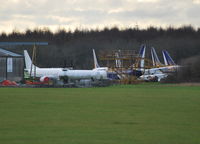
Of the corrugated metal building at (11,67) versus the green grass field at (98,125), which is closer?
the green grass field at (98,125)

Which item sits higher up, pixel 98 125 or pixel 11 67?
pixel 11 67

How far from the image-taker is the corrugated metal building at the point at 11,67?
70.2 m

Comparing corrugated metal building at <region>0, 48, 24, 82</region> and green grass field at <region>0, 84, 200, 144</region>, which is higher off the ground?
corrugated metal building at <region>0, 48, 24, 82</region>

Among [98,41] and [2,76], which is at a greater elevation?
[98,41]

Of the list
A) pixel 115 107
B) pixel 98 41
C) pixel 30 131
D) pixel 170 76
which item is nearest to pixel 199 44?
pixel 98 41

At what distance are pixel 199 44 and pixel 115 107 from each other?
122 meters

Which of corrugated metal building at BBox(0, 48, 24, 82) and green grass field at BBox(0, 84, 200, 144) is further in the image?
corrugated metal building at BBox(0, 48, 24, 82)

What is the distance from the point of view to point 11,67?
234 feet

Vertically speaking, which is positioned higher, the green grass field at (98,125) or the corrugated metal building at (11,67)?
the corrugated metal building at (11,67)

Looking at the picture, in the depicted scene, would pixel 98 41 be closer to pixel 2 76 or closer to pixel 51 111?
pixel 2 76

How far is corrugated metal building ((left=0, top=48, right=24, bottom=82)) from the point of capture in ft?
230

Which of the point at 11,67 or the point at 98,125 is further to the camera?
the point at 11,67

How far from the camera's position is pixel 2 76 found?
2741 inches

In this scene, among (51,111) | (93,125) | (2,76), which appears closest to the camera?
(93,125)
